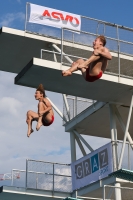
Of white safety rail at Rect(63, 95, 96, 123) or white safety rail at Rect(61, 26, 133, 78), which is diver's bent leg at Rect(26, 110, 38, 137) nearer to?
white safety rail at Rect(61, 26, 133, 78)

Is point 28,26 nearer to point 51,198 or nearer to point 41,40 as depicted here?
point 41,40

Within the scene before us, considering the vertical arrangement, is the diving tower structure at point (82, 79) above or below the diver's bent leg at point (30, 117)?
above

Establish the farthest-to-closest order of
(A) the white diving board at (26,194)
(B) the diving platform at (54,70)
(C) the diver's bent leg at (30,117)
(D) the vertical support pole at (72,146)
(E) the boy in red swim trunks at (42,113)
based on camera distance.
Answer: (D) the vertical support pole at (72,146) → (A) the white diving board at (26,194) → (B) the diving platform at (54,70) → (C) the diver's bent leg at (30,117) → (E) the boy in red swim trunks at (42,113)

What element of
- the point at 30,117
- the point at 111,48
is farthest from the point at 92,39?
the point at 30,117

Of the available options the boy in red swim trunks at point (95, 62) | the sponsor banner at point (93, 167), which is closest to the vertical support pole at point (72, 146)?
the sponsor banner at point (93, 167)

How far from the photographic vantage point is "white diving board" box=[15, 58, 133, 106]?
24734 mm

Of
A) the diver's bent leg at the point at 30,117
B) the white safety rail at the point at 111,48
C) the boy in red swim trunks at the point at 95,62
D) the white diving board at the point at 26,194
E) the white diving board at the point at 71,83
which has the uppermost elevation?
the white safety rail at the point at 111,48

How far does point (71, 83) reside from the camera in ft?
84.5

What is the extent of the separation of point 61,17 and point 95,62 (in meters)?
14.8

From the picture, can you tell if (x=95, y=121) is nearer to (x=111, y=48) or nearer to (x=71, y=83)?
(x=111, y=48)

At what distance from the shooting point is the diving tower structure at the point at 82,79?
25406 mm

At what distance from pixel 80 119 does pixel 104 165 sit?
5044 millimetres

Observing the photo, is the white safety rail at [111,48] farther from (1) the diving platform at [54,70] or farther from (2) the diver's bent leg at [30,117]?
(2) the diver's bent leg at [30,117]

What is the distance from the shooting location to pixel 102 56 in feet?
45.9
